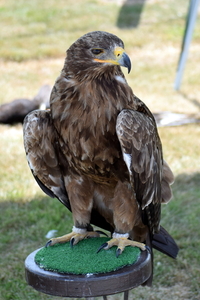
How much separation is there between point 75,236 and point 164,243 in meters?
0.72

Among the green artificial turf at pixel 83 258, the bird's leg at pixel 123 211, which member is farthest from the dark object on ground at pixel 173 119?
the green artificial turf at pixel 83 258

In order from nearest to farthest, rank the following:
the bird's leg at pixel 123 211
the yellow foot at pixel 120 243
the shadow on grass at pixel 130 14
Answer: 1. the yellow foot at pixel 120 243
2. the bird's leg at pixel 123 211
3. the shadow on grass at pixel 130 14

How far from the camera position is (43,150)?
3.09 metres

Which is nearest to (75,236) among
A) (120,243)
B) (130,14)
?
(120,243)

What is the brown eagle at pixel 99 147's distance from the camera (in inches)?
108

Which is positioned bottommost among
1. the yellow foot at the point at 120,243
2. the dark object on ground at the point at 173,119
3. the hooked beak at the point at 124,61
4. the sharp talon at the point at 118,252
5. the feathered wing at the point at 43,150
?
the dark object on ground at the point at 173,119

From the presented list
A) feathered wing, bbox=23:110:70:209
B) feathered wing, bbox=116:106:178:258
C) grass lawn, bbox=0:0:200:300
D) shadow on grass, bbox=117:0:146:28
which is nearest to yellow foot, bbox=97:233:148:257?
feathered wing, bbox=116:106:178:258

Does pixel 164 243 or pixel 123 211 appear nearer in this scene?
pixel 123 211

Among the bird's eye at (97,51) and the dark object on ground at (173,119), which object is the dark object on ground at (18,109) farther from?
the bird's eye at (97,51)

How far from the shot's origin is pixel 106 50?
2.62m

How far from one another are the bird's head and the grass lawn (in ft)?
7.51

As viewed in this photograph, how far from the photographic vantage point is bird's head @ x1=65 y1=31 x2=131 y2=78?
2621mm

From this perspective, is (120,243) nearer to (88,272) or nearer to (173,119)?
(88,272)

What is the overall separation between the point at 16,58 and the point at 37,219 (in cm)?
920
